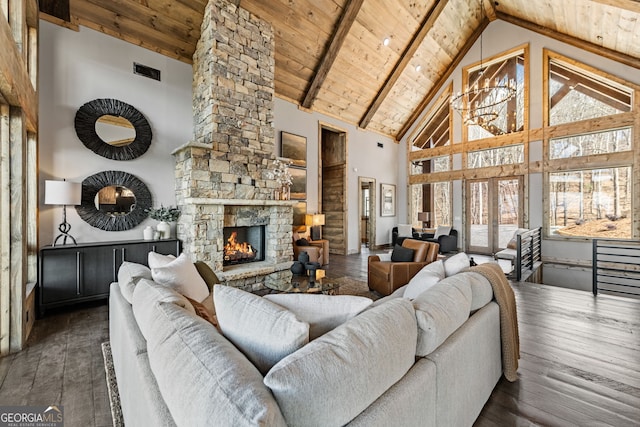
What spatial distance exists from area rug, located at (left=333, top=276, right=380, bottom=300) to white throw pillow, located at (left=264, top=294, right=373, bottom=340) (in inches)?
111

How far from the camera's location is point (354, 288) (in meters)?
4.56

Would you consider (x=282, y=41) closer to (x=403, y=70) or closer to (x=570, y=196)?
(x=403, y=70)

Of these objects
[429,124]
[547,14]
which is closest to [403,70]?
[429,124]

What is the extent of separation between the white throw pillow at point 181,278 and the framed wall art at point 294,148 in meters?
4.66

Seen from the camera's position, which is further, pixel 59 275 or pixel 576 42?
pixel 576 42

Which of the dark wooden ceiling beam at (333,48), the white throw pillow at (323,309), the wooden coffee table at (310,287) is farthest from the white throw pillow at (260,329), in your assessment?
the dark wooden ceiling beam at (333,48)

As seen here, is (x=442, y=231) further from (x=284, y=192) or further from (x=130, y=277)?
(x=130, y=277)

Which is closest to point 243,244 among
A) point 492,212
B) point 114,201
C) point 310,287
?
point 114,201

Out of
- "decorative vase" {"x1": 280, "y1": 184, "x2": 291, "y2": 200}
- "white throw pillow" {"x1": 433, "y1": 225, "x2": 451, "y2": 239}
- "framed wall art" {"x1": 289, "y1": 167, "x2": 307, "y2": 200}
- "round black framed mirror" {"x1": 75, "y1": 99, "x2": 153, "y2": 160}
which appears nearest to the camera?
"round black framed mirror" {"x1": 75, "y1": 99, "x2": 153, "y2": 160}

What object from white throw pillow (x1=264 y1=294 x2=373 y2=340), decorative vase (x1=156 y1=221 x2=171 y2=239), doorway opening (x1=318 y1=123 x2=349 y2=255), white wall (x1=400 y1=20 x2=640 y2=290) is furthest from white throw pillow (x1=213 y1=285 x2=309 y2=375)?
white wall (x1=400 y1=20 x2=640 y2=290)

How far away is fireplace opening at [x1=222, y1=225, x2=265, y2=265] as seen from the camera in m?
4.95

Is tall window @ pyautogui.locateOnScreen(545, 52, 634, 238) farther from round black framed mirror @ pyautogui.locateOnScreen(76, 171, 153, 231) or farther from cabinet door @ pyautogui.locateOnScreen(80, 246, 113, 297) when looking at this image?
cabinet door @ pyautogui.locateOnScreen(80, 246, 113, 297)

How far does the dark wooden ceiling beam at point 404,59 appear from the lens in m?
6.44

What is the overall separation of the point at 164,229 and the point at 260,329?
408 centimetres
